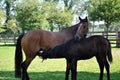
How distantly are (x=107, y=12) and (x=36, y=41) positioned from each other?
25991 millimetres

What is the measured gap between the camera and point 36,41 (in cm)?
757

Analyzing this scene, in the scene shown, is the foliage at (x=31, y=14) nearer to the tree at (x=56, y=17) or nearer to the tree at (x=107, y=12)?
the tree at (x=56, y=17)

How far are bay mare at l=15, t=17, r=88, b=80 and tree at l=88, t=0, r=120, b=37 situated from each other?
24962 mm

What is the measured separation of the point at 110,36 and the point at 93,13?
8.58 m

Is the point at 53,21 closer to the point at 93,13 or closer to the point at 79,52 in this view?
the point at 93,13

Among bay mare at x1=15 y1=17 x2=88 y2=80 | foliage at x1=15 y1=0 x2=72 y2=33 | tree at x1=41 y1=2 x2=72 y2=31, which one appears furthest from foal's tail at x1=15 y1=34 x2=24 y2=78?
tree at x1=41 y1=2 x2=72 y2=31

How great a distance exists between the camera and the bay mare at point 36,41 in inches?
293

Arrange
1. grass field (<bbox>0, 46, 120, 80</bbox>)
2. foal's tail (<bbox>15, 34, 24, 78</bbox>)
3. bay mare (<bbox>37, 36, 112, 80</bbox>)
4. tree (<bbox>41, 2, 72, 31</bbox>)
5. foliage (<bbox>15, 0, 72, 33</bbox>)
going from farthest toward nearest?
tree (<bbox>41, 2, 72, 31</bbox>) < foliage (<bbox>15, 0, 72, 33</bbox>) < grass field (<bbox>0, 46, 120, 80</bbox>) < foal's tail (<bbox>15, 34, 24, 78</bbox>) < bay mare (<bbox>37, 36, 112, 80</bbox>)

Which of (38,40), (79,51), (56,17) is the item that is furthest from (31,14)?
(79,51)

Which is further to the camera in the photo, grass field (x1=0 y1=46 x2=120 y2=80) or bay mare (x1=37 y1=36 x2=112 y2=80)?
grass field (x1=0 y1=46 x2=120 y2=80)

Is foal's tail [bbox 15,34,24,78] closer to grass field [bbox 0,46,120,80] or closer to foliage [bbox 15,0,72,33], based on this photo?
grass field [bbox 0,46,120,80]

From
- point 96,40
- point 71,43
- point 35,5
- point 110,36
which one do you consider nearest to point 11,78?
point 71,43

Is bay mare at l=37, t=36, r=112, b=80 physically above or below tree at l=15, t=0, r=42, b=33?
above

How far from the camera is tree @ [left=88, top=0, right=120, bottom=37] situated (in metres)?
32.4
